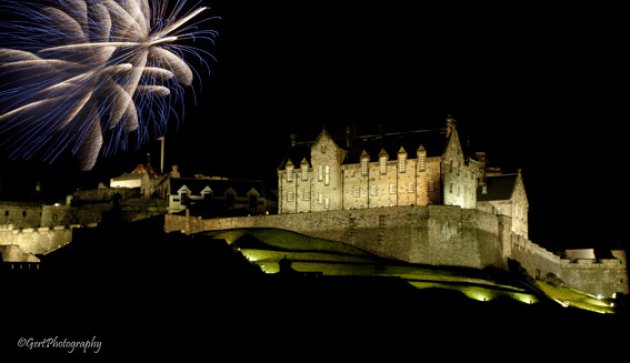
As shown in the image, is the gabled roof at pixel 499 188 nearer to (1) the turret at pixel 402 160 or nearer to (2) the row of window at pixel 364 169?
(2) the row of window at pixel 364 169

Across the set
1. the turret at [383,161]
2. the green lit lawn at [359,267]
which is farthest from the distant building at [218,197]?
the turret at [383,161]

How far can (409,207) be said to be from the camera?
278 feet

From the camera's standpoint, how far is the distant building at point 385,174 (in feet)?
286

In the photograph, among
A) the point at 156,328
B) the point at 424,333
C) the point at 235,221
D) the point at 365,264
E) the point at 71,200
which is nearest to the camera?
the point at 156,328

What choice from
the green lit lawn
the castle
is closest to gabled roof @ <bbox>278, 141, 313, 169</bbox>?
the castle

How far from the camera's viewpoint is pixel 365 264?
78.4 metres

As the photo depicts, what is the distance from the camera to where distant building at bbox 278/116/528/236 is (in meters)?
87.1

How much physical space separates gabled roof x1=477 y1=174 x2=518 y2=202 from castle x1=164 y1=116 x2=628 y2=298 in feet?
0.36

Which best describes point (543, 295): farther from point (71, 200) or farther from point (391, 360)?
point (71, 200)

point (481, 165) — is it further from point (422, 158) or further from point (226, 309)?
point (226, 309)

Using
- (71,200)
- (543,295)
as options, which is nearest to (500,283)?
(543,295)

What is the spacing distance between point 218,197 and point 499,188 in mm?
32205

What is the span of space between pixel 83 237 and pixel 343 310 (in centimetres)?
2896

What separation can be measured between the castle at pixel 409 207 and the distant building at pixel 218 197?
1198 cm
